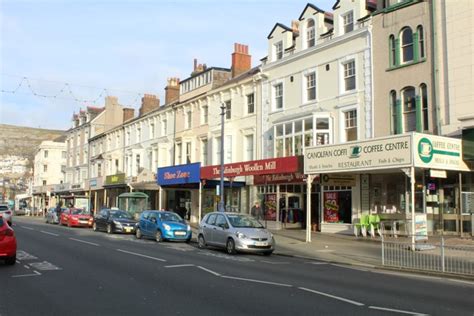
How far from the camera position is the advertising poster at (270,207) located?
2923 cm

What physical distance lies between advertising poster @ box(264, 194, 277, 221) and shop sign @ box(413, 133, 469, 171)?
11.9m

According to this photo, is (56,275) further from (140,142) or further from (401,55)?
(140,142)

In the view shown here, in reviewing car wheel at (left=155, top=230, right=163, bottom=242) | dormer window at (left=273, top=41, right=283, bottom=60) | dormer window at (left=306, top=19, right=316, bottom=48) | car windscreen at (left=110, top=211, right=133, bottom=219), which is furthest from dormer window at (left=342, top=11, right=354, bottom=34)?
car windscreen at (left=110, top=211, right=133, bottom=219)

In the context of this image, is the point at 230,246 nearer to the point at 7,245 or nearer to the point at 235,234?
the point at 235,234

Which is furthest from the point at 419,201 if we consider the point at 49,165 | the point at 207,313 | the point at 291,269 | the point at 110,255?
the point at 49,165

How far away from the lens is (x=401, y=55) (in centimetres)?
2286

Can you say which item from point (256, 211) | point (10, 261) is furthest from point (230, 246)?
point (256, 211)

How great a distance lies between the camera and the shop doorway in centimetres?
2881

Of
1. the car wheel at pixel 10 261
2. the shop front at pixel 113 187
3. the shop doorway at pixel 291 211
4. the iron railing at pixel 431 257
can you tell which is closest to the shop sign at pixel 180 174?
the shop doorway at pixel 291 211

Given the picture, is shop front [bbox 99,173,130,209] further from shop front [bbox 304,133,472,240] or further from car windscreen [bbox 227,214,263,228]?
car windscreen [bbox 227,214,263,228]

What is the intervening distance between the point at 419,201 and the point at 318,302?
14.4m

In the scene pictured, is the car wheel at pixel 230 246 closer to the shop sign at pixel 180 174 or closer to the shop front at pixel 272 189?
the shop front at pixel 272 189

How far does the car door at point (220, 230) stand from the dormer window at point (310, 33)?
1329cm

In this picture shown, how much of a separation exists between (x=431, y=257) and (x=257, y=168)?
13619 mm
